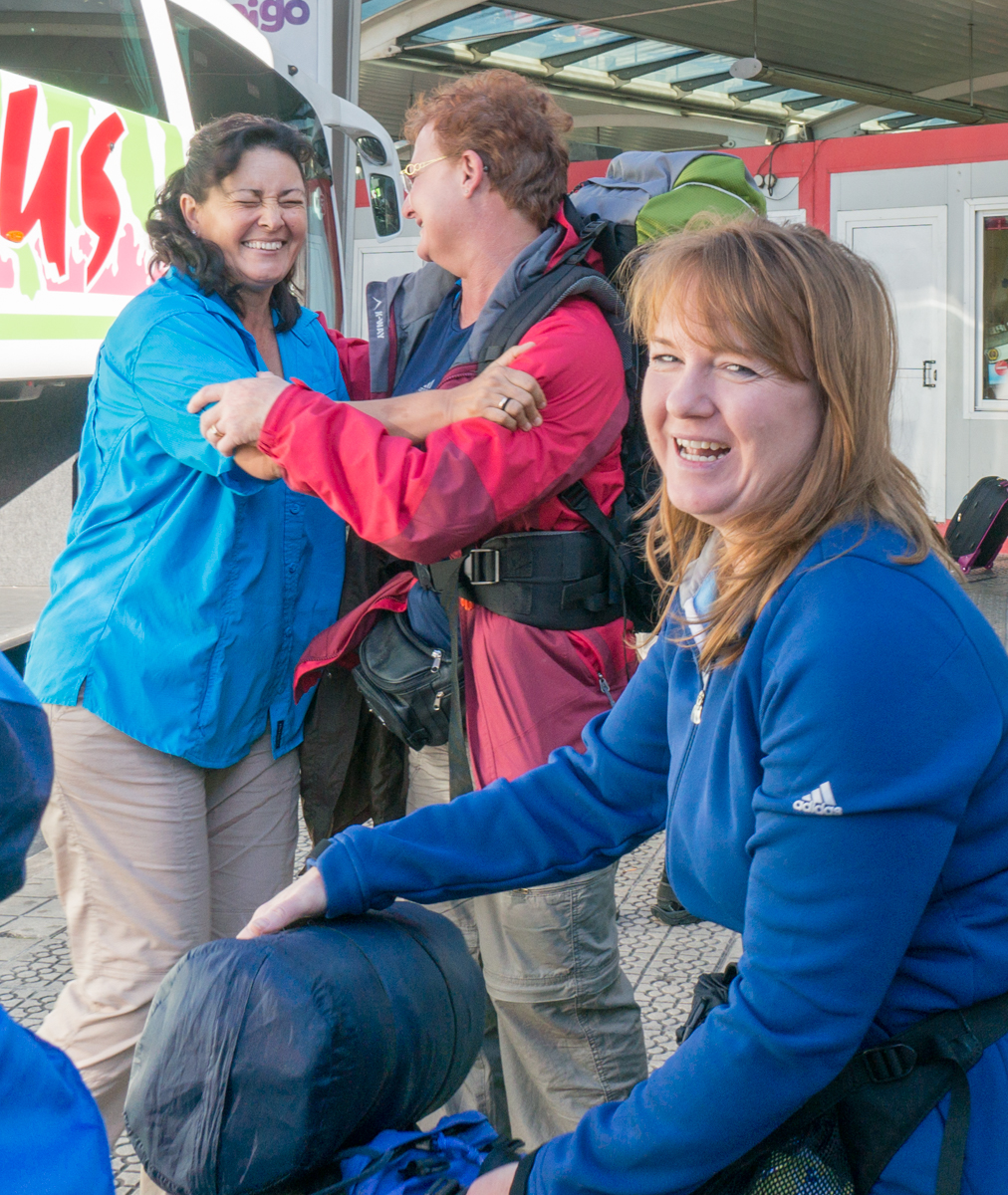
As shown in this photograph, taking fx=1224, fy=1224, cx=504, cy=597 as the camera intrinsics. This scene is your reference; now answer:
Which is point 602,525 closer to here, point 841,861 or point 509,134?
point 509,134

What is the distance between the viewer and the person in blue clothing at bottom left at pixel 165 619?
7.15 feet

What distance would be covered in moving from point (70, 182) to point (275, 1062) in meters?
3.87

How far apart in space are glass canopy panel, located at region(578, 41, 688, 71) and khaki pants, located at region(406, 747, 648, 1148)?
607 inches

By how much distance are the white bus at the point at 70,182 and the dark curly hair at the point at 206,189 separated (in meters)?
1.90

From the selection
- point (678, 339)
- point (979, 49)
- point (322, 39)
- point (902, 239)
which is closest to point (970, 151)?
point (902, 239)

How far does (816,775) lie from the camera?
1108 millimetres

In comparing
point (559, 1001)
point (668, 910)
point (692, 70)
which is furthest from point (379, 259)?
point (559, 1001)

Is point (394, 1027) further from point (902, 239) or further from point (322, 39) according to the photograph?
point (902, 239)

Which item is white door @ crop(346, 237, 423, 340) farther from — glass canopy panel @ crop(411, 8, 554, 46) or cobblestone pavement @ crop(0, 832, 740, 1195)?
cobblestone pavement @ crop(0, 832, 740, 1195)

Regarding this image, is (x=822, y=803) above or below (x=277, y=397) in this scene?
below

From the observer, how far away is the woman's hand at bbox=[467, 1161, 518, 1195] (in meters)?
1.20

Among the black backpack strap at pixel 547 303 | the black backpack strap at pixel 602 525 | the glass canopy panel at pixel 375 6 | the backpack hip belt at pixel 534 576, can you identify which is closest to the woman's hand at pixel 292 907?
the backpack hip belt at pixel 534 576

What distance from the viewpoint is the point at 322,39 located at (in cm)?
789

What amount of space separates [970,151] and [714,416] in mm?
10705
